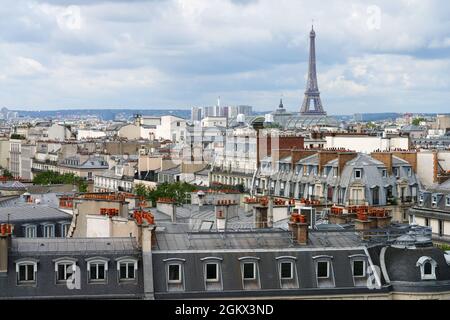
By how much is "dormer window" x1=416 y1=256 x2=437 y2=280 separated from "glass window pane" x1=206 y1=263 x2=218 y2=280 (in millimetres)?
4347

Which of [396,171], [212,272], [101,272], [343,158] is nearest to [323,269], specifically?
[212,272]

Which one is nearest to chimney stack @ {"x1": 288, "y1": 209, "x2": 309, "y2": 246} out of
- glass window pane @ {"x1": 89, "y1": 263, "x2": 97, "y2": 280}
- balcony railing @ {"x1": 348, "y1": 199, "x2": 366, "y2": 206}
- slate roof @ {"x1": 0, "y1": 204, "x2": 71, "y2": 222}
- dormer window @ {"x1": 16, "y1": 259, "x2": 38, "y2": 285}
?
glass window pane @ {"x1": 89, "y1": 263, "x2": 97, "y2": 280}

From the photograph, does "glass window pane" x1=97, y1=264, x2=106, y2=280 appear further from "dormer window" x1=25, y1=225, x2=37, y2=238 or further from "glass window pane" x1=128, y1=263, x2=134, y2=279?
"dormer window" x1=25, y1=225, x2=37, y2=238

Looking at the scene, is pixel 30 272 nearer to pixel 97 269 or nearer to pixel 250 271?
pixel 97 269

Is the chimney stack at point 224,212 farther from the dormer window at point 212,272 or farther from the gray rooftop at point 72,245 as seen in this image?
the dormer window at point 212,272

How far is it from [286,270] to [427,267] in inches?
120

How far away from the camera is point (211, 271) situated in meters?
17.8

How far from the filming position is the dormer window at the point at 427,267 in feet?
61.1

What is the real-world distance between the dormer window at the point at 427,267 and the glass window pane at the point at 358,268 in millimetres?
1166

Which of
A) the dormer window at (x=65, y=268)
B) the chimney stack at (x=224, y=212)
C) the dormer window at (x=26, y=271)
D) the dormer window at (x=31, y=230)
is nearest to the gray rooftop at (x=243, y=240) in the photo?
the dormer window at (x=65, y=268)

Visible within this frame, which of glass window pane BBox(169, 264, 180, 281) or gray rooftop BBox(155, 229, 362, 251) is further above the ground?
gray rooftop BBox(155, 229, 362, 251)

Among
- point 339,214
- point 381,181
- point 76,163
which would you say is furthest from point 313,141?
point 339,214

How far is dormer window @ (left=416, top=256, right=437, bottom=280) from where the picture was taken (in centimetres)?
1862

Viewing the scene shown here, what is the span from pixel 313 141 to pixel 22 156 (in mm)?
53800
